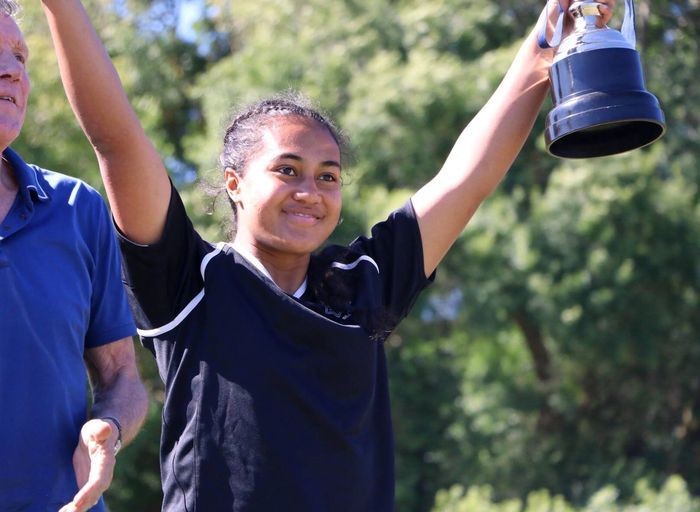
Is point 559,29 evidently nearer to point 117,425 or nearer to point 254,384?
point 254,384

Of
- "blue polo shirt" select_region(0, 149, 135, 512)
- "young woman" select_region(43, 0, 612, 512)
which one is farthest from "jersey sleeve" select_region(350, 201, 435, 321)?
"blue polo shirt" select_region(0, 149, 135, 512)

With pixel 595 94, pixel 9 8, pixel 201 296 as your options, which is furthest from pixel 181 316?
pixel 595 94

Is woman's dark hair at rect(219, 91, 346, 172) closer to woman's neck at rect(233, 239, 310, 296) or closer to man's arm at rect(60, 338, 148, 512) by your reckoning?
woman's neck at rect(233, 239, 310, 296)

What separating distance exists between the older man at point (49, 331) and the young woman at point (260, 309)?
0.11m

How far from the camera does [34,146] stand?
22.9 ft

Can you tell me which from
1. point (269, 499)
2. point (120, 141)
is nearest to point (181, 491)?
point (269, 499)

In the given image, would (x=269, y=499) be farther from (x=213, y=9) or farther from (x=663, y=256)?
(x=213, y=9)

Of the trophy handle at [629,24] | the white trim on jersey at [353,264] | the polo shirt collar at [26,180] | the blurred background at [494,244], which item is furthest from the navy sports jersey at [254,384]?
the blurred background at [494,244]

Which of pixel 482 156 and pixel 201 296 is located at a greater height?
pixel 482 156

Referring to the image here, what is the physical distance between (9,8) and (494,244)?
6.47 metres

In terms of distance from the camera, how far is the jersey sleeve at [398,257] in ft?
8.10

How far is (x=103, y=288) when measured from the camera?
2.32 meters

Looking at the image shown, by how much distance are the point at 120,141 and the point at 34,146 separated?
16.8 feet

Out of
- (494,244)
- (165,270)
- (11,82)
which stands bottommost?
(165,270)
